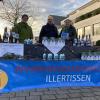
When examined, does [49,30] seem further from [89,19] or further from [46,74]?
[89,19]

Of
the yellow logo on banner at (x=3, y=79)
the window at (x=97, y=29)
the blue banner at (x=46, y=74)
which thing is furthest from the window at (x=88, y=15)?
the yellow logo on banner at (x=3, y=79)

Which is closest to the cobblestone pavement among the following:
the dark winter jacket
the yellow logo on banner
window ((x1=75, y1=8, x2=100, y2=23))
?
the yellow logo on banner

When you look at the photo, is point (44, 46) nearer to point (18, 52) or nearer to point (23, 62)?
point (18, 52)

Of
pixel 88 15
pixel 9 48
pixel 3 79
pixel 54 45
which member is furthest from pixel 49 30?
pixel 88 15

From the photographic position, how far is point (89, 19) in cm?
7094

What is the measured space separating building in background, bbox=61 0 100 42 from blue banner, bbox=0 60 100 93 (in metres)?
55.9

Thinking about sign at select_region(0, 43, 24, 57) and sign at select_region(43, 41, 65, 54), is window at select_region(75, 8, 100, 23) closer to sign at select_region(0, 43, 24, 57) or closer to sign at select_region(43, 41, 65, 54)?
sign at select_region(43, 41, 65, 54)

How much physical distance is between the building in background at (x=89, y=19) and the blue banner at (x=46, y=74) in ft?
183

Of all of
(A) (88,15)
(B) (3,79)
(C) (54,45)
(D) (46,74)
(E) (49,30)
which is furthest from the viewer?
(A) (88,15)

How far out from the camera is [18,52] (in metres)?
6.89

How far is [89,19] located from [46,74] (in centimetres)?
6582

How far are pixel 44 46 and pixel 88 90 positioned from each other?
6.90 feet

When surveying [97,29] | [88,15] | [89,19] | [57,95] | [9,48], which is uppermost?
[88,15]

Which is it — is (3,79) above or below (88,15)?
below
